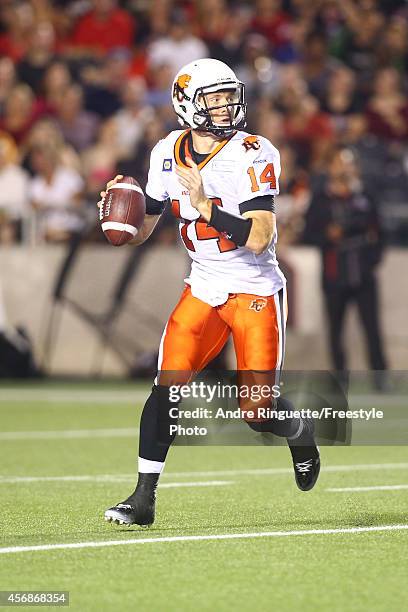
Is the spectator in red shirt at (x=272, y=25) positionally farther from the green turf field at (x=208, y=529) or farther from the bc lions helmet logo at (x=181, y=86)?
the bc lions helmet logo at (x=181, y=86)

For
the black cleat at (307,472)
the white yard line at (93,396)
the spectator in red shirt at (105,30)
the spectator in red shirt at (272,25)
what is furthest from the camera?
the spectator in red shirt at (105,30)

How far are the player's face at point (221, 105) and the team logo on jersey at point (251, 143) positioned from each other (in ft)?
0.37

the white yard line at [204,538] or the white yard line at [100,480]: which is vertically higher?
the white yard line at [100,480]

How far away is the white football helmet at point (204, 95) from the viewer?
6.20m

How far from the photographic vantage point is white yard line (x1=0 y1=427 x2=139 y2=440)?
9.98 m

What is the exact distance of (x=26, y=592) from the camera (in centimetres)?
450

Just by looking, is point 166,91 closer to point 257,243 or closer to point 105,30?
point 105,30

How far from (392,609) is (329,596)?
264mm

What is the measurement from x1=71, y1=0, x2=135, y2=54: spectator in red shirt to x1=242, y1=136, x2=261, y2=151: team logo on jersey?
11066 millimetres

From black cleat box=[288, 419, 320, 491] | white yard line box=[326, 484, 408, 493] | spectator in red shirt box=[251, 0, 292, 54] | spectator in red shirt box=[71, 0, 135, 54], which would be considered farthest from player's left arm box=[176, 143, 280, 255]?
spectator in red shirt box=[71, 0, 135, 54]

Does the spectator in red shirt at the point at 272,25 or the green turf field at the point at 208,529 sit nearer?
the green turf field at the point at 208,529

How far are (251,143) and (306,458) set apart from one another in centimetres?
142

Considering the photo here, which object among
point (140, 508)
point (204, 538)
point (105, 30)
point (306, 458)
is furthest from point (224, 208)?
point (105, 30)

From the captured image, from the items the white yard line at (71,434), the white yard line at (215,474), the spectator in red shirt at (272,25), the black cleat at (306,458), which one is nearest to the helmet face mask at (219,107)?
the black cleat at (306,458)
